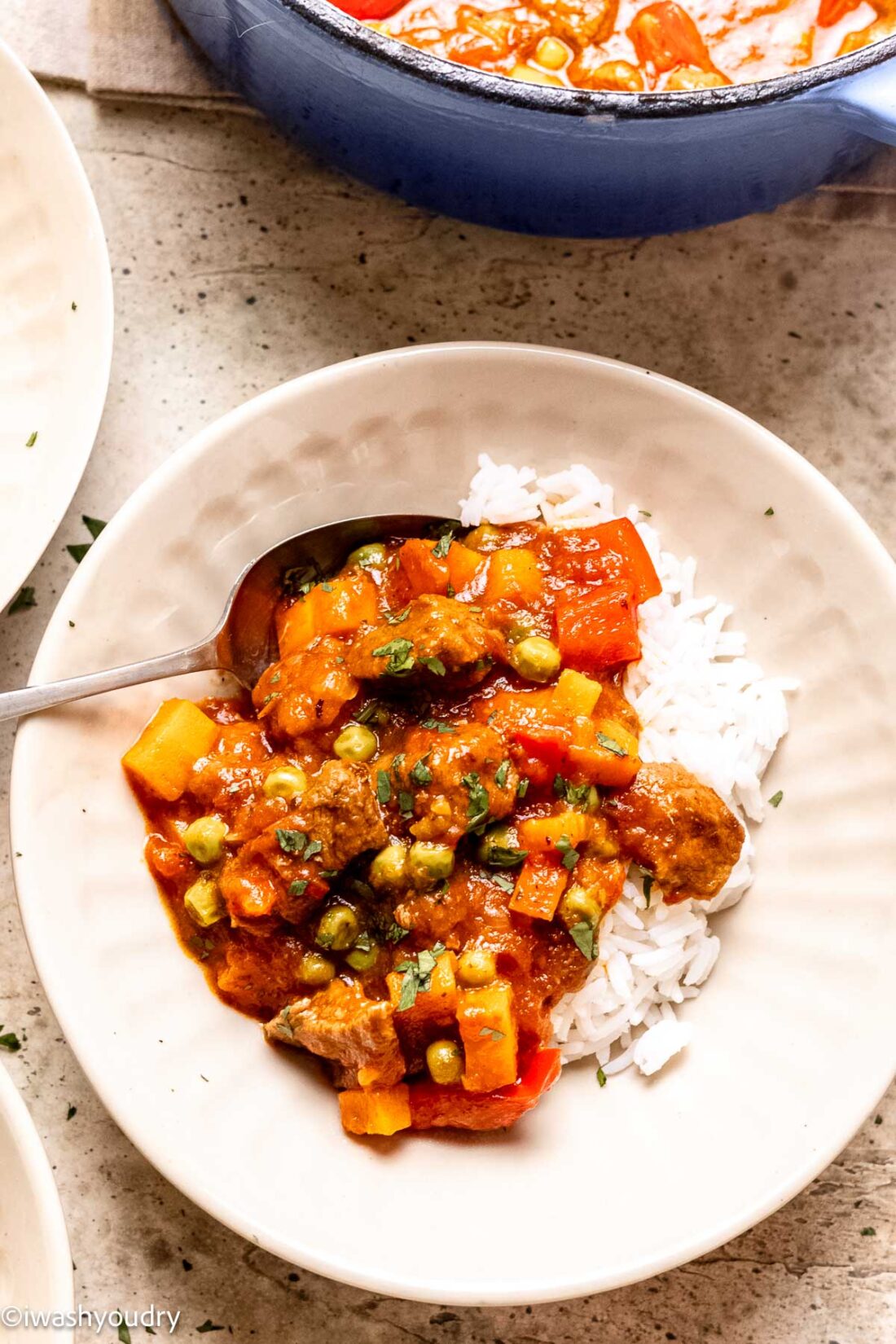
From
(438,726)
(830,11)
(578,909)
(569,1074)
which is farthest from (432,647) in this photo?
(830,11)

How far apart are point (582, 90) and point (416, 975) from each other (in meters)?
2.15

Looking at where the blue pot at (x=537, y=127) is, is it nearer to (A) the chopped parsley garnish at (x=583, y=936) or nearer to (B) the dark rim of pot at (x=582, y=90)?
(B) the dark rim of pot at (x=582, y=90)

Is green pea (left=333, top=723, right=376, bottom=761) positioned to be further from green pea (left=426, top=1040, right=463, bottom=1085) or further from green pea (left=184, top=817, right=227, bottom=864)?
green pea (left=426, top=1040, right=463, bottom=1085)

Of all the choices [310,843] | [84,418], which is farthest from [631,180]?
[310,843]

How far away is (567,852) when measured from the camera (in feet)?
10.6

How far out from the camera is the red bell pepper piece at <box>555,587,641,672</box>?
3.42m

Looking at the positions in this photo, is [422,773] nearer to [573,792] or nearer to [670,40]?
[573,792]

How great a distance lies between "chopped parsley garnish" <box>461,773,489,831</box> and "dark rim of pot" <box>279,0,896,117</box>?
1.59 m

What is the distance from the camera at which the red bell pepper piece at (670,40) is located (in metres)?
3.23

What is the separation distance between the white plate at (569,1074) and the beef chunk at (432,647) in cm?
52

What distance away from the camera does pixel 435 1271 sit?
3199mm

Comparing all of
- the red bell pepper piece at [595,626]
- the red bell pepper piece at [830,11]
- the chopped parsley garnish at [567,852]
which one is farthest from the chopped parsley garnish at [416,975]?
the red bell pepper piece at [830,11]

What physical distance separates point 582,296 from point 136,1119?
283cm

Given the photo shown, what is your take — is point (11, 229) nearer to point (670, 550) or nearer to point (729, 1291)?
point (670, 550)
